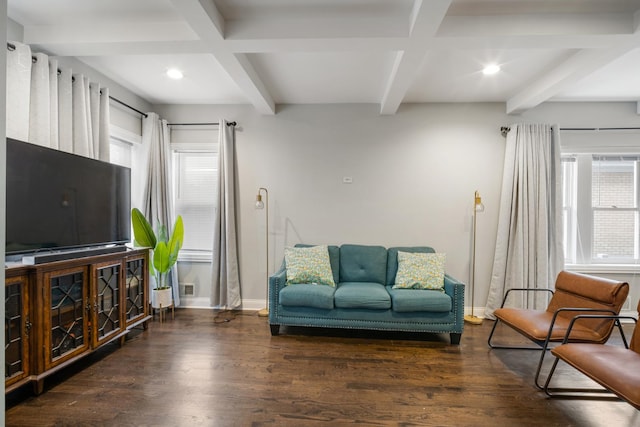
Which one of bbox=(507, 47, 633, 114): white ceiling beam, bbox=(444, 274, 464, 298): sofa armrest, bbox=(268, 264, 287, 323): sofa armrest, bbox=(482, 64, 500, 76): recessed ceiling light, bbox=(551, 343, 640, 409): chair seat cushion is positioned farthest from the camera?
bbox=(268, 264, 287, 323): sofa armrest

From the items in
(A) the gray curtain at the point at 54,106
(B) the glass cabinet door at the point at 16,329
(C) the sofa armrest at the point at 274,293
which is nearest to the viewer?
(B) the glass cabinet door at the point at 16,329

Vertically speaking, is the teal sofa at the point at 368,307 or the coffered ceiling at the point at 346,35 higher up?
the coffered ceiling at the point at 346,35

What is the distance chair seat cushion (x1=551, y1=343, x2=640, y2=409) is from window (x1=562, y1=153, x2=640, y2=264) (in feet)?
7.73

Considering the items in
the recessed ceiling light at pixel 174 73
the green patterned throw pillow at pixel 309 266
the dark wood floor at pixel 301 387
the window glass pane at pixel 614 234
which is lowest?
the dark wood floor at pixel 301 387

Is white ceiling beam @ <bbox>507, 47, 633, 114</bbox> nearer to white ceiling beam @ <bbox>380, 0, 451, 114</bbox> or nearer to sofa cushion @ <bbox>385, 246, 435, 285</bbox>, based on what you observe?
white ceiling beam @ <bbox>380, 0, 451, 114</bbox>

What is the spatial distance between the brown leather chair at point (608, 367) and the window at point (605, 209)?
219 centimetres

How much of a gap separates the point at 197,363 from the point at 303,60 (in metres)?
2.80

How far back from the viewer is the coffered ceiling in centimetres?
214

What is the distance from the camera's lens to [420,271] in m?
3.31

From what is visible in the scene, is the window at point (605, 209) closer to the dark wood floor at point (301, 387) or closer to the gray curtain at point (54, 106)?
the dark wood floor at point (301, 387)

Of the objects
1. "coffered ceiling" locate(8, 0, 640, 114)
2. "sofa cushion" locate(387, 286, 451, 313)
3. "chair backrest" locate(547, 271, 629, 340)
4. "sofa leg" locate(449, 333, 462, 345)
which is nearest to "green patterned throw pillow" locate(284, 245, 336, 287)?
"sofa cushion" locate(387, 286, 451, 313)

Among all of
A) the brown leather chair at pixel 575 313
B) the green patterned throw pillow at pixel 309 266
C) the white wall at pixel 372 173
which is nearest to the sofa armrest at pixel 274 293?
the green patterned throw pillow at pixel 309 266

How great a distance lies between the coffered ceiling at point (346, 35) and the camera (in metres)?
2.14

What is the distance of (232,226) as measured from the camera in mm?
3908
